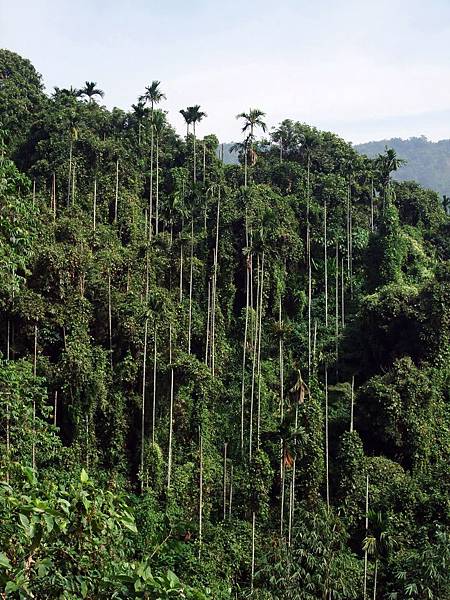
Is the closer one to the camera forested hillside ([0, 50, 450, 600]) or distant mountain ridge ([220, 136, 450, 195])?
forested hillside ([0, 50, 450, 600])

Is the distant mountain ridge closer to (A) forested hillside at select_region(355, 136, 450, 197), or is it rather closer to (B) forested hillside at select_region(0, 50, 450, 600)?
(A) forested hillside at select_region(355, 136, 450, 197)

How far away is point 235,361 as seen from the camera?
25.8 metres

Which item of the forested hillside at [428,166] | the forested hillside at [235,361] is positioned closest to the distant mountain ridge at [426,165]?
the forested hillside at [428,166]

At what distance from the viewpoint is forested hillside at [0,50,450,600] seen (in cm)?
1839

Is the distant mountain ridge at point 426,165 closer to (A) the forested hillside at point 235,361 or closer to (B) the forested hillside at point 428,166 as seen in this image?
(B) the forested hillside at point 428,166

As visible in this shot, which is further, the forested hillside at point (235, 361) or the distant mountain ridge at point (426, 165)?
the distant mountain ridge at point (426, 165)

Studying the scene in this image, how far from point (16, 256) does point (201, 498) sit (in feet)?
52.4

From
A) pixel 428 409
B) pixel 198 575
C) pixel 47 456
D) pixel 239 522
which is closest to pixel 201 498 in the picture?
pixel 239 522

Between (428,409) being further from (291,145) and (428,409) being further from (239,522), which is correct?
(291,145)

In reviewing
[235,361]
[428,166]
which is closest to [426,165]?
[428,166]

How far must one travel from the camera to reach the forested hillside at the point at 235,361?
18.4 m

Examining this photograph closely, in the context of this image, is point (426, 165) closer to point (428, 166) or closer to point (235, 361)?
point (428, 166)

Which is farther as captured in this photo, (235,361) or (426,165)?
(426,165)

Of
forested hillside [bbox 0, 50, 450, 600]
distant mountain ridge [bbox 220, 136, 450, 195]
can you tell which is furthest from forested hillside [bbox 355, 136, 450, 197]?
forested hillside [bbox 0, 50, 450, 600]
